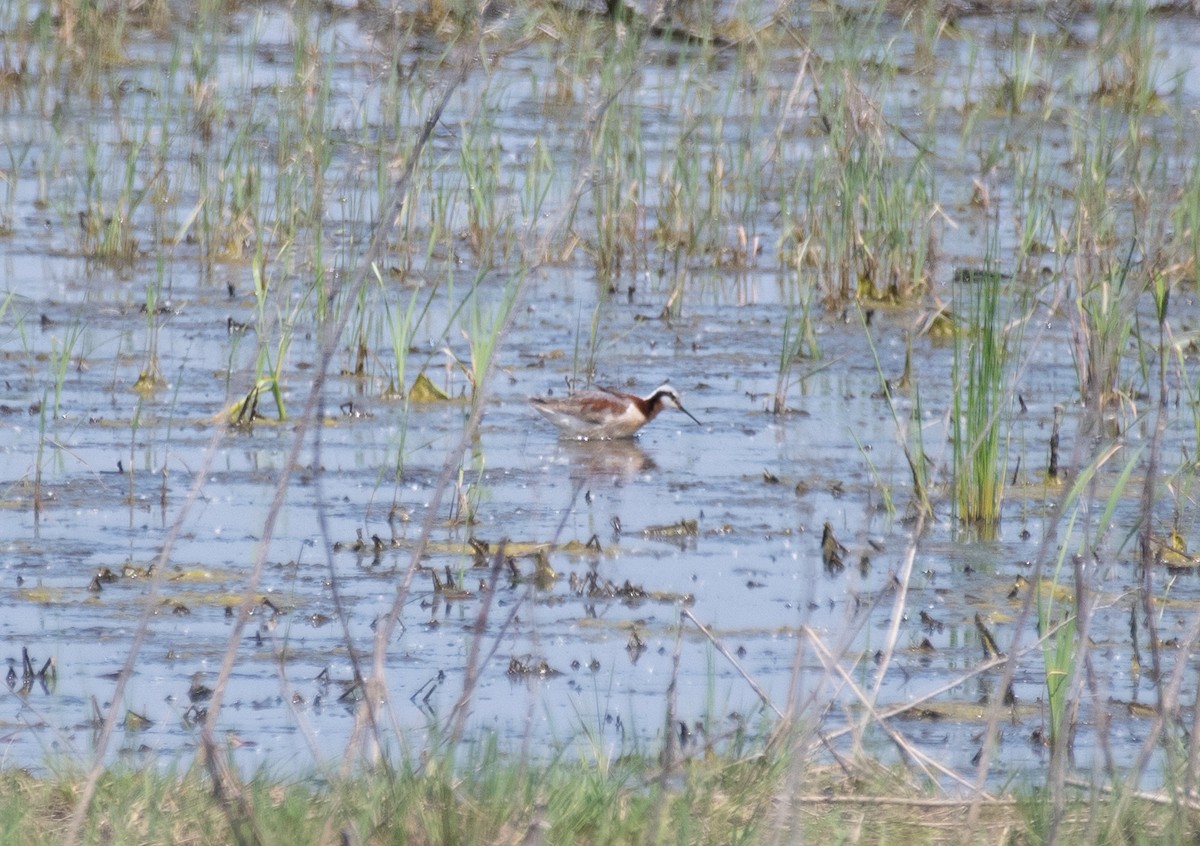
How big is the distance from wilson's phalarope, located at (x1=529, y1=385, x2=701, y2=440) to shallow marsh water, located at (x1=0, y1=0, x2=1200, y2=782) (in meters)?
0.10

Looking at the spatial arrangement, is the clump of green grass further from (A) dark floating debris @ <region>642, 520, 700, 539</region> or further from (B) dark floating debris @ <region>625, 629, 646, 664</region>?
(B) dark floating debris @ <region>625, 629, 646, 664</region>

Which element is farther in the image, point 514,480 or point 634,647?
point 514,480

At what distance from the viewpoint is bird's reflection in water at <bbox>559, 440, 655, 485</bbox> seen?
306 inches

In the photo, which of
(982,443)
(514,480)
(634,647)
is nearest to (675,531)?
(514,480)

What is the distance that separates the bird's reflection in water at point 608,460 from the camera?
778 centimetres

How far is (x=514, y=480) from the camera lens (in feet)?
24.3

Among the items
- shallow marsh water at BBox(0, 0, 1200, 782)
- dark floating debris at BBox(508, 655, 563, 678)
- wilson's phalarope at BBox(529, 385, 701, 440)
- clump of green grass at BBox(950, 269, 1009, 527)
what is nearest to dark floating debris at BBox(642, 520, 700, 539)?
shallow marsh water at BBox(0, 0, 1200, 782)

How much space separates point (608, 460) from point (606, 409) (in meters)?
0.20

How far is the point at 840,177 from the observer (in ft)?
30.6

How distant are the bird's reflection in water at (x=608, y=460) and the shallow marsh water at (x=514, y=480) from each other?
2 centimetres

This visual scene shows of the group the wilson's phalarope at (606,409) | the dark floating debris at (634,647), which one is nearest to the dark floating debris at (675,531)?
the wilson's phalarope at (606,409)

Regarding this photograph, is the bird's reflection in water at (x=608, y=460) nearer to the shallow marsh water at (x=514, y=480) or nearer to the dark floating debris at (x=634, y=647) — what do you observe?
the shallow marsh water at (x=514, y=480)

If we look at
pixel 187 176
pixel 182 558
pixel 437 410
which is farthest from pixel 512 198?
pixel 182 558

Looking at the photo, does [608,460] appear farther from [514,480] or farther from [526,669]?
[526,669]
